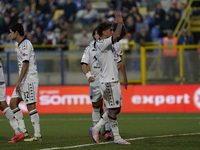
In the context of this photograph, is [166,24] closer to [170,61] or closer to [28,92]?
[170,61]

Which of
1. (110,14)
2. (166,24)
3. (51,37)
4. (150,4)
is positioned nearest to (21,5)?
(51,37)

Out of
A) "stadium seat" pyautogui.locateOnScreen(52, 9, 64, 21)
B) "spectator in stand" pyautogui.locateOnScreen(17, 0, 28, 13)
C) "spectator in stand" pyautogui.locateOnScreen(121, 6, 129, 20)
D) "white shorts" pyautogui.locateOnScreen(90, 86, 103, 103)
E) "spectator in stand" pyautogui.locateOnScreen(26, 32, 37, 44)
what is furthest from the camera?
"spectator in stand" pyautogui.locateOnScreen(17, 0, 28, 13)

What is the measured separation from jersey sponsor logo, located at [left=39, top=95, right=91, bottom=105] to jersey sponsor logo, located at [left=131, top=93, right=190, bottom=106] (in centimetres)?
184

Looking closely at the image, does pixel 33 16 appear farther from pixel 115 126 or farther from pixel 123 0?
pixel 115 126

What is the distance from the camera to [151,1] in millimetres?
23750

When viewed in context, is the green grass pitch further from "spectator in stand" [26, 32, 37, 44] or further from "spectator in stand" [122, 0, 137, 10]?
"spectator in stand" [122, 0, 137, 10]

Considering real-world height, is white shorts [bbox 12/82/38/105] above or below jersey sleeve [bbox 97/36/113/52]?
below

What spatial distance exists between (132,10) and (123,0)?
178 centimetres

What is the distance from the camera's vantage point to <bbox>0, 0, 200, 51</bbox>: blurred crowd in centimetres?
2077

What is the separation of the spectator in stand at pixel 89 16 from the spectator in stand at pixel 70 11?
410 millimetres

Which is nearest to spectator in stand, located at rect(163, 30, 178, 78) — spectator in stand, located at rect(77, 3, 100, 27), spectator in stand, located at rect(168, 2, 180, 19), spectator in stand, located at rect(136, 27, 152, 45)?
spectator in stand, located at rect(136, 27, 152, 45)

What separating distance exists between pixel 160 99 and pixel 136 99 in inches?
35.7

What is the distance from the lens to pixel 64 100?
16.5 metres

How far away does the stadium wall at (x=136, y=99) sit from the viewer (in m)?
15.9
